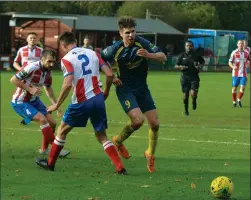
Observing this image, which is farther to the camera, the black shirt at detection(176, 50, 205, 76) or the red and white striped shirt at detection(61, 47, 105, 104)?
the black shirt at detection(176, 50, 205, 76)

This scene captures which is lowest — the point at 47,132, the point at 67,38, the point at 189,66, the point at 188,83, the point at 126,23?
the point at 188,83

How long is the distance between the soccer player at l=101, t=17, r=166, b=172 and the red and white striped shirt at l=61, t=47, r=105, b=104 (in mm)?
506

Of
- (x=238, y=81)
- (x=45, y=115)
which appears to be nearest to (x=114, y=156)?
(x=45, y=115)

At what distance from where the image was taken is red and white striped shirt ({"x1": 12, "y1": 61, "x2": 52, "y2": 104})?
37.0 feet

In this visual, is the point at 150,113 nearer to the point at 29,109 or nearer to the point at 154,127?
the point at 154,127

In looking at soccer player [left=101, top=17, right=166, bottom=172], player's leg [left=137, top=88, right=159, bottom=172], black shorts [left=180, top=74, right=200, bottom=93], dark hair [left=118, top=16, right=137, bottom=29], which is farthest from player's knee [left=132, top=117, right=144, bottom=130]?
black shorts [left=180, top=74, right=200, bottom=93]

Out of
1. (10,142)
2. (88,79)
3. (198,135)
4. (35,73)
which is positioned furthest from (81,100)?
(198,135)

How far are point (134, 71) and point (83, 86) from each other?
1.03m

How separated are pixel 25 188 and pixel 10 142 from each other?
4.94 metres

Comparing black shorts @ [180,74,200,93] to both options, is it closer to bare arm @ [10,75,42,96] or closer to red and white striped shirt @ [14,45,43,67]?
red and white striped shirt @ [14,45,43,67]

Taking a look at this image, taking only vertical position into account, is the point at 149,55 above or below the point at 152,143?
above

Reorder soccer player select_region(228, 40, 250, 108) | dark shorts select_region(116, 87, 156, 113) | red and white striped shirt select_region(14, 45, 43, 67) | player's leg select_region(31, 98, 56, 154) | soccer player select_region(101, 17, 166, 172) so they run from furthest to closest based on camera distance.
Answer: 1. soccer player select_region(228, 40, 250, 108)
2. red and white striped shirt select_region(14, 45, 43, 67)
3. player's leg select_region(31, 98, 56, 154)
4. dark shorts select_region(116, 87, 156, 113)
5. soccer player select_region(101, 17, 166, 172)

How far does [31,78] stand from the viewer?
1144 centimetres

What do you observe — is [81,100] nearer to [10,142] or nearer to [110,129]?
[10,142]
